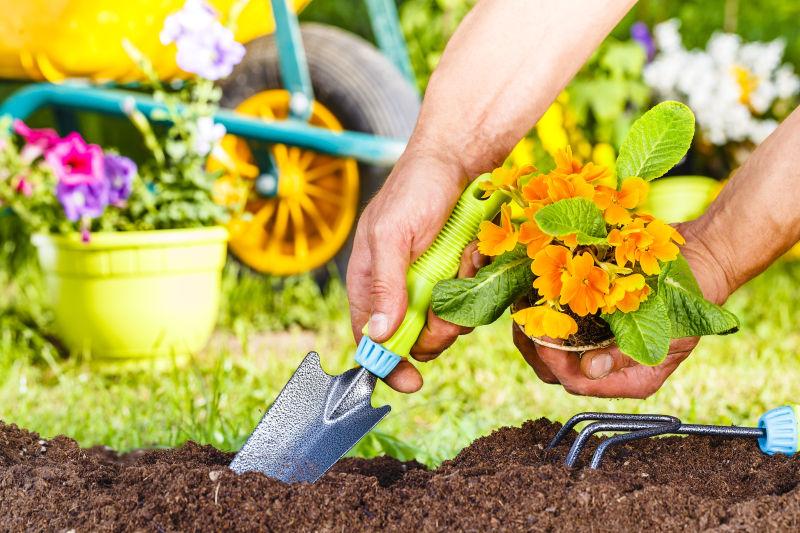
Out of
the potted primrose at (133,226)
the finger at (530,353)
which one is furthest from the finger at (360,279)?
the potted primrose at (133,226)

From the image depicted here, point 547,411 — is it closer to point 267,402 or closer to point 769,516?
point 267,402

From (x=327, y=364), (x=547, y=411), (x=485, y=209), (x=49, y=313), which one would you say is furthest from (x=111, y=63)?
(x=485, y=209)

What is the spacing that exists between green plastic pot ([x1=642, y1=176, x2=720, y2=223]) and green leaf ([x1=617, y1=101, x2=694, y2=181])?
2256mm

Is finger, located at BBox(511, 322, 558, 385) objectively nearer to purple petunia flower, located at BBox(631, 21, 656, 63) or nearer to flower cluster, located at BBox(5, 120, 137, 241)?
flower cluster, located at BBox(5, 120, 137, 241)

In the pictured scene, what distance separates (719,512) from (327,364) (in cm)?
147

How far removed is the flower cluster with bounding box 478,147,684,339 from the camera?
1093 mm

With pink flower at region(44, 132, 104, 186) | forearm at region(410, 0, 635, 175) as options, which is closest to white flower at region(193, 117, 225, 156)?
pink flower at region(44, 132, 104, 186)

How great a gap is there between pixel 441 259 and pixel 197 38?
145cm

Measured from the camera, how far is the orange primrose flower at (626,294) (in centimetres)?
109

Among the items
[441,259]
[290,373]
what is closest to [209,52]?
[290,373]

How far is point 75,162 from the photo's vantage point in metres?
2.38

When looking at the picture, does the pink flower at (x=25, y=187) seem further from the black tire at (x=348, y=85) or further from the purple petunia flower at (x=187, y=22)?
the black tire at (x=348, y=85)

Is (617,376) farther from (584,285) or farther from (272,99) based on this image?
(272,99)

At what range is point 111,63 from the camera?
2773 mm
